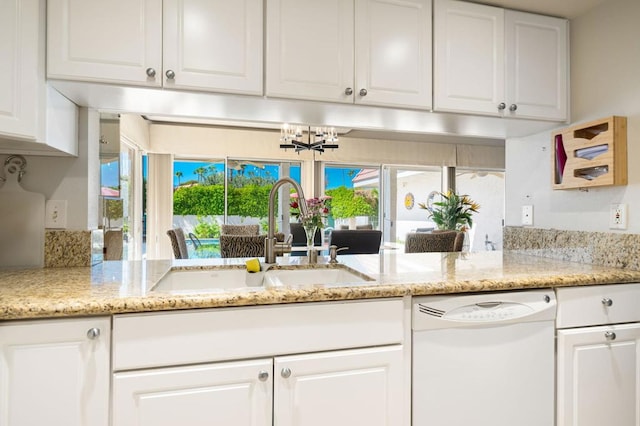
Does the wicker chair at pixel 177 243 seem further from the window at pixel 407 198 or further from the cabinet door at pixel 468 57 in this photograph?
the window at pixel 407 198

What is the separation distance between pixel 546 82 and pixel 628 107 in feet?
1.14

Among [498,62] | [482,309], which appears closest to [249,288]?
[482,309]

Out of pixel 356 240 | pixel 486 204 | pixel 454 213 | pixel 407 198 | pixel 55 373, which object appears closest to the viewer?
pixel 55 373

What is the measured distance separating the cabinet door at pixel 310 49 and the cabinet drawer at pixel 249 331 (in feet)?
2.76

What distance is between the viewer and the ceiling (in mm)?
1673

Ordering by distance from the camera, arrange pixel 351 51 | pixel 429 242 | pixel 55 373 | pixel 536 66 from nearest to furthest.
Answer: pixel 55 373
pixel 351 51
pixel 536 66
pixel 429 242

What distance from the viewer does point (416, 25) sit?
158cm

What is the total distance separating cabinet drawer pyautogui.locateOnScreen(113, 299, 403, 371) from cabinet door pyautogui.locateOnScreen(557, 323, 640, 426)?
2.34ft

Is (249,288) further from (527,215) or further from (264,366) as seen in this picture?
(527,215)

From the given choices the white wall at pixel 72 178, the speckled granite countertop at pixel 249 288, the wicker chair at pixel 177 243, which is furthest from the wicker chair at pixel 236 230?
the white wall at pixel 72 178

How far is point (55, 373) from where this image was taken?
98 centimetres

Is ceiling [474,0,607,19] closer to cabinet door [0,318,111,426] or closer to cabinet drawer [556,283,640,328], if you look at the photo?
cabinet drawer [556,283,640,328]

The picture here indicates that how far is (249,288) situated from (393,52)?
1131 mm

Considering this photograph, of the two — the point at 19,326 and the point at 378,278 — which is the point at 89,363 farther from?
the point at 378,278
